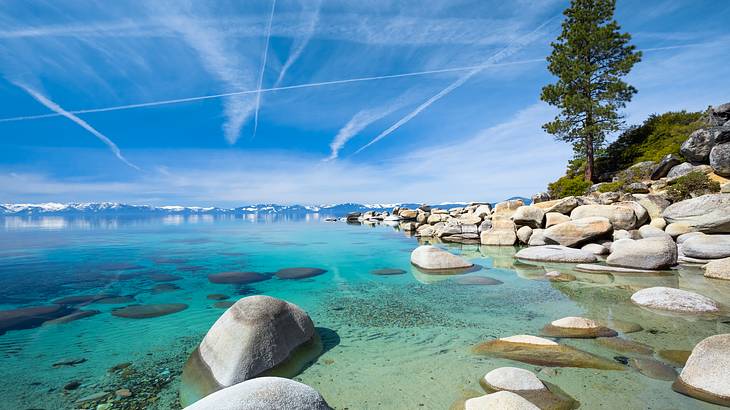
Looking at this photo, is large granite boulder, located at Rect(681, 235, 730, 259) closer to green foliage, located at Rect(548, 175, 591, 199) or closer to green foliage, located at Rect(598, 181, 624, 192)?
green foliage, located at Rect(598, 181, 624, 192)

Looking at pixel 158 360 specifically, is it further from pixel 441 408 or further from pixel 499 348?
pixel 499 348

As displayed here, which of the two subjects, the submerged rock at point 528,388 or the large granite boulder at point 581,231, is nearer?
the submerged rock at point 528,388

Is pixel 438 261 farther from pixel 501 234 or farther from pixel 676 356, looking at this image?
pixel 501 234

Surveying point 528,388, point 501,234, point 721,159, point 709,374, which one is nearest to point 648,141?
point 721,159

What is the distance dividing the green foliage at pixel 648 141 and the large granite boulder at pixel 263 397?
3557 cm

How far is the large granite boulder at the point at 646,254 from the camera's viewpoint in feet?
40.7

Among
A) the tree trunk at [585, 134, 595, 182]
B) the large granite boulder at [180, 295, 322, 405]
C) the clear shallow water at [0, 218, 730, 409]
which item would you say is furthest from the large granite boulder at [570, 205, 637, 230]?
the large granite boulder at [180, 295, 322, 405]

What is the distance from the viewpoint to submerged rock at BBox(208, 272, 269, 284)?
13.6m

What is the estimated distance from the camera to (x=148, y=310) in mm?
9500

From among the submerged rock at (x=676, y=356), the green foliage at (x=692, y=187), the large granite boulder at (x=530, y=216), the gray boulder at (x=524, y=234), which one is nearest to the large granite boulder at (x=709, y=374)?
the submerged rock at (x=676, y=356)

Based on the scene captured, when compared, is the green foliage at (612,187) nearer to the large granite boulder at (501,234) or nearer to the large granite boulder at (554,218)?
the large granite boulder at (554,218)

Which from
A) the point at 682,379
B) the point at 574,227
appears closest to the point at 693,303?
the point at 682,379

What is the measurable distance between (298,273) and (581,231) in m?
14.3

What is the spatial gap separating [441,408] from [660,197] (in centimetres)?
2316
